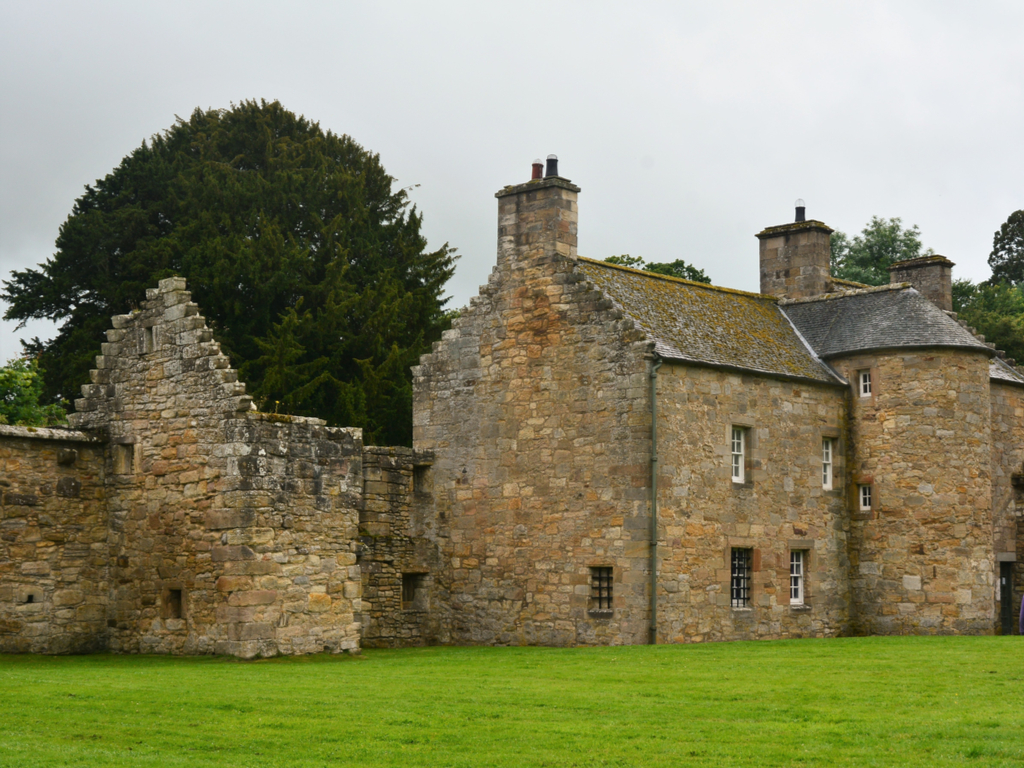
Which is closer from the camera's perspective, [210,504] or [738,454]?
[210,504]

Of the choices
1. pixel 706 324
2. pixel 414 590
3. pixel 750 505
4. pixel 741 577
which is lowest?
pixel 414 590

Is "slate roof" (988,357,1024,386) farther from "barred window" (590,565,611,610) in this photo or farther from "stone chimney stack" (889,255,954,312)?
"barred window" (590,565,611,610)

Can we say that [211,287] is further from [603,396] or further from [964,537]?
[964,537]

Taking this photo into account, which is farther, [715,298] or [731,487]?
[715,298]

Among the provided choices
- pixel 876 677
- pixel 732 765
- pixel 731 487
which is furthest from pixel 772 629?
pixel 732 765

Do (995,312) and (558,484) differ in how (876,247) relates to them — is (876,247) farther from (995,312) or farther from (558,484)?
(558,484)

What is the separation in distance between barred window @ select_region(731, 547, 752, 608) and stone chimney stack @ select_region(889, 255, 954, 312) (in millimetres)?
9863

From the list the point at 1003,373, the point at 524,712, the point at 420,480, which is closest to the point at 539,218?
the point at 420,480

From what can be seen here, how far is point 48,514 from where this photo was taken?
78.2 feet

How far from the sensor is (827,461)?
30.8m

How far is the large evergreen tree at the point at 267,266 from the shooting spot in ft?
128

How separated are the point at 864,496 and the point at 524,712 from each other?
16.5m

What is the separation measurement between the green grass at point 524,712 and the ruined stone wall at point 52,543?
99 cm

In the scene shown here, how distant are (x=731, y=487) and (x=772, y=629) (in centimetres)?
299
